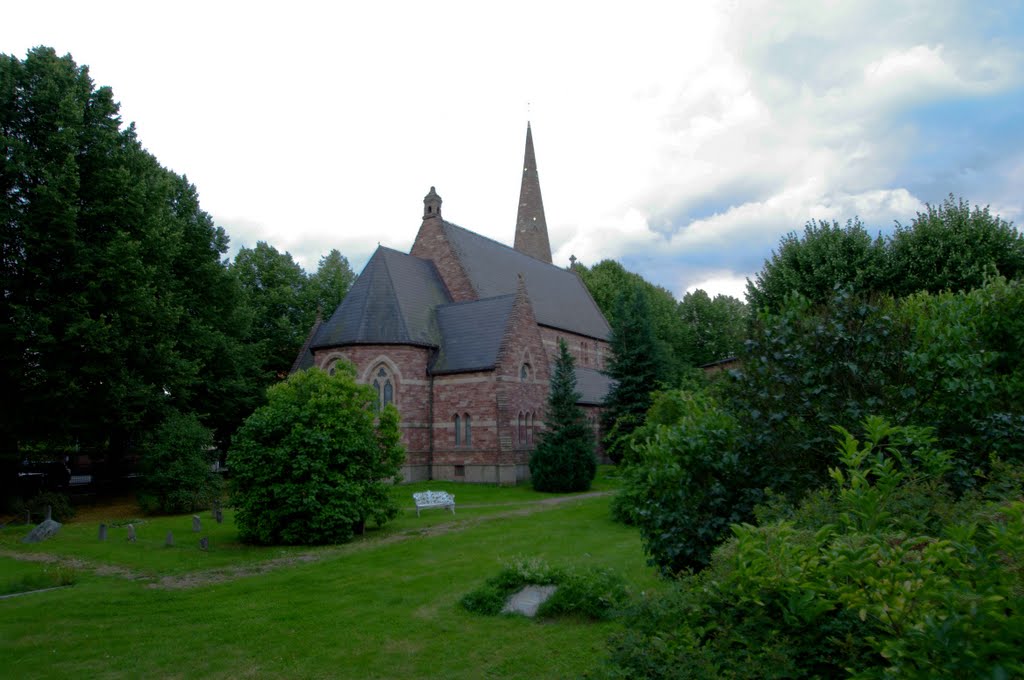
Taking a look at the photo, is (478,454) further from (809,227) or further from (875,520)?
(875,520)

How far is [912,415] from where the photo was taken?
21.1 feet

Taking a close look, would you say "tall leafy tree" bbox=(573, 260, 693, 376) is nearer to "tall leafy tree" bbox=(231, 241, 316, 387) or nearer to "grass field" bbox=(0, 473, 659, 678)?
"tall leafy tree" bbox=(231, 241, 316, 387)

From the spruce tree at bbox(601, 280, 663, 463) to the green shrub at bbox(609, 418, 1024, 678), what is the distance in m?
25.5

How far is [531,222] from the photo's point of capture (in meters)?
60.3

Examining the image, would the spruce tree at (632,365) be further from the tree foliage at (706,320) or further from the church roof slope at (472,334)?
the tree foliage at (706,320)

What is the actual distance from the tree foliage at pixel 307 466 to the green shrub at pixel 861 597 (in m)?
12.1

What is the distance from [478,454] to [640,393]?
8275 millimetres

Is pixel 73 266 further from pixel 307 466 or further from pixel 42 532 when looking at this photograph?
pixel 307 466

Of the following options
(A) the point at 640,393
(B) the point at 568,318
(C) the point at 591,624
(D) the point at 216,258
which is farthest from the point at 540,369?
(C) the point at 591,624

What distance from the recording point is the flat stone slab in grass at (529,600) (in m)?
8.98

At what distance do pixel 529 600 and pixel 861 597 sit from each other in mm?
6257

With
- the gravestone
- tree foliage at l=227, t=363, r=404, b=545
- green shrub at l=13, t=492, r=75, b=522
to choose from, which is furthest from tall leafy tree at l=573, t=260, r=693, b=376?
the gravestone

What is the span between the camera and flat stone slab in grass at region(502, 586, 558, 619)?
29.5 feet

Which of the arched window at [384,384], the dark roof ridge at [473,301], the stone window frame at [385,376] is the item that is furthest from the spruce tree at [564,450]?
the arched window at [384,384]
